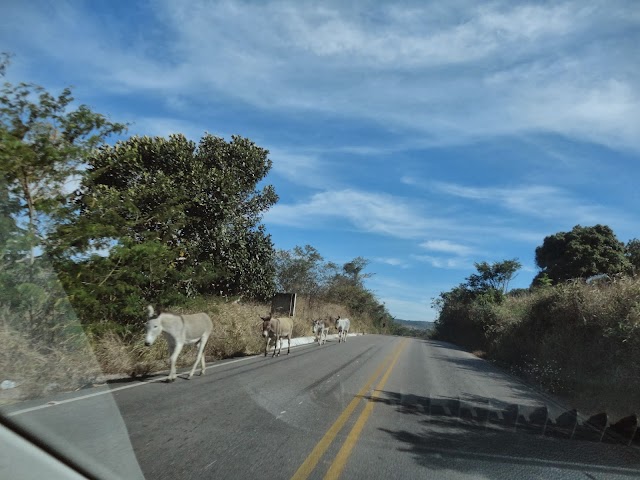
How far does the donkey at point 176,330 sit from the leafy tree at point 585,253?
106ft

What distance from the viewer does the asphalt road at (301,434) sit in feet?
17.8

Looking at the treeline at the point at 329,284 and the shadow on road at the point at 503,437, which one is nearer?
the shadow on road at the point at 503,437

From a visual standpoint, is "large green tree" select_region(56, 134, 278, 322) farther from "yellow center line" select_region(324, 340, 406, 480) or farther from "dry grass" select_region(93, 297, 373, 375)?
"yellow center line" select_region(324, 340, 406, 480)

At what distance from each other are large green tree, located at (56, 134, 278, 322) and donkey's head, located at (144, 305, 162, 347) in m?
2.00

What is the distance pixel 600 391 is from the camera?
1223 cm

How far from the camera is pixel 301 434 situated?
6.87 m

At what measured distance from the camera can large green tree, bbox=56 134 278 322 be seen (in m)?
11.5

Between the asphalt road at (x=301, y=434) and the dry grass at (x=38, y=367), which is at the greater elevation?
the dry grass at (x=38, y=367)

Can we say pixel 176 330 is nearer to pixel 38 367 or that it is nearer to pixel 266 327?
pixel 38 367

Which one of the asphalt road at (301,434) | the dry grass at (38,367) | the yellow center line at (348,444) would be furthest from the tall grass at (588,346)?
the dry grass at (38,367)

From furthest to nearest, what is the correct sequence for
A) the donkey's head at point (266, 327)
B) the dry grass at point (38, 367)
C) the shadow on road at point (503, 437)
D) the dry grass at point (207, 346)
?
the donkey's head at point (266, 327) < the dry grass at point (207, 346) < the dry grass at point (38, 367) < the shadow on road at point (503, 437)

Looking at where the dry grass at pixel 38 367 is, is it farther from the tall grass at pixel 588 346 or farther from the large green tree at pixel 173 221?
the tall grass at pixel 588 346

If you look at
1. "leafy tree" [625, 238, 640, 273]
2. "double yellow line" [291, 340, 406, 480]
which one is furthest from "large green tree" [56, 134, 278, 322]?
"leafy tree" [625, 238, 640, 273]

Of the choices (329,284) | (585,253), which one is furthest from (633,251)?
(329,284)
